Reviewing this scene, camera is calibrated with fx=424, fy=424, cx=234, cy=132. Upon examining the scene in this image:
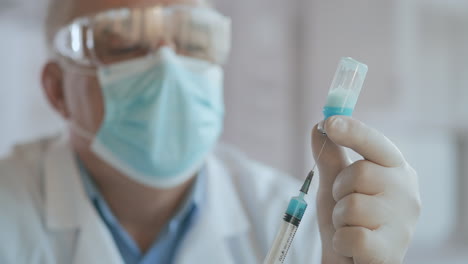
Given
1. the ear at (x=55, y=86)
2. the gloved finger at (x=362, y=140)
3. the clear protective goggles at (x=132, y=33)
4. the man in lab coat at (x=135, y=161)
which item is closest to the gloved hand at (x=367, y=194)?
the gloved finger at (x=362, y=140)

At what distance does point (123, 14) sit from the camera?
114 centimetres

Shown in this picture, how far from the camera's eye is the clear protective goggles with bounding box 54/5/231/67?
1.15m

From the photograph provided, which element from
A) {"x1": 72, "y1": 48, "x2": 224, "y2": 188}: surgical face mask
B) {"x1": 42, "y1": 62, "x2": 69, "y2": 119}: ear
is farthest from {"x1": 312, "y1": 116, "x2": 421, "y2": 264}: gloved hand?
{"x1": 42, "y1": 62, "x2": 69, "y2": 119}: ear

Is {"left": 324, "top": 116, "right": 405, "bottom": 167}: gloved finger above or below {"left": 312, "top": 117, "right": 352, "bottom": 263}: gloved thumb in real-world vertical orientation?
above

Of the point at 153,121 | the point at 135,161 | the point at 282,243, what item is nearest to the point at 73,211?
the point at 135,161

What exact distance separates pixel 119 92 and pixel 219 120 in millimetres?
299

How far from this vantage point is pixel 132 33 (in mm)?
1145

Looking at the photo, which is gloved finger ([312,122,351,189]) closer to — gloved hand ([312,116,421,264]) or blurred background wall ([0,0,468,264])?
gloved hand ([312,116,421,264])

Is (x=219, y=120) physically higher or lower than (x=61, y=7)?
lower

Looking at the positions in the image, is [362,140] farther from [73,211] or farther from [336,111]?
[73,211]

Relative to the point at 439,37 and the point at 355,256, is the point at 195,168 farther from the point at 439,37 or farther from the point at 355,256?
the point at 439,37

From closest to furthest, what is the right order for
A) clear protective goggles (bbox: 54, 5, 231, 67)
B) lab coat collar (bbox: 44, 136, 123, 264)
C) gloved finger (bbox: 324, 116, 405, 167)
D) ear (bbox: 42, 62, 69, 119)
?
gloved finger (bbox: 324, 116, 405, 167) → lab coat collar (bbox: 44, 136, 123, 264) → clear protective goggles (bbox: 54, 5, 231, 67) → ear (bbox: 42, 62, 69, 119)

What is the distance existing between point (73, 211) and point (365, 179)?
0.83m

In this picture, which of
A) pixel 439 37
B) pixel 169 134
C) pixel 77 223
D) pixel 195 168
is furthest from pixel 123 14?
pixel 439 37
